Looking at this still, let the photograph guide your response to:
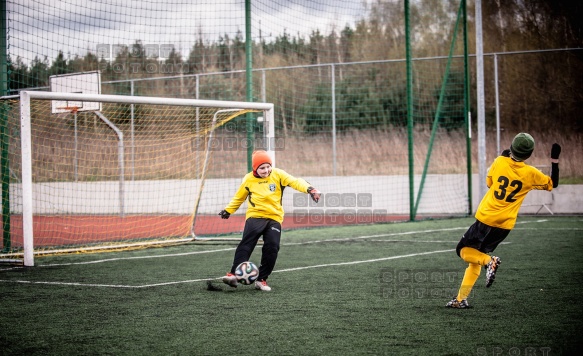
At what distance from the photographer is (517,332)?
16.8 ft

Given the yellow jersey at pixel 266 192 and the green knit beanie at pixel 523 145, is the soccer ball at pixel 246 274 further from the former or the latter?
the green knit beanie at pixel 523 145

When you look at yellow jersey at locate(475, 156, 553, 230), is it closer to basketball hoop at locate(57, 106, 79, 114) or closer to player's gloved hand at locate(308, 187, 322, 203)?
player's gloved hand at locate(308, 187, 322, 203)

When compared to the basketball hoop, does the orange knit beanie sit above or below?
below

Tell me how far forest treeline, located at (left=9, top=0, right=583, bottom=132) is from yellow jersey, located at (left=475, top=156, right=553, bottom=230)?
1121cm

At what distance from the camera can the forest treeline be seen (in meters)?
19.4

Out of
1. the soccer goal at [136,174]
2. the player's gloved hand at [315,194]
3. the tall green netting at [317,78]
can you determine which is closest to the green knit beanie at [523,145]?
the player's gloved hand at [315,194]

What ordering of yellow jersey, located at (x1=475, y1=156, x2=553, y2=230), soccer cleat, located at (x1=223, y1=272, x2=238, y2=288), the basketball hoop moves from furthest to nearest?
1. the basketball hoop
2. soccer cleat, located at (x1=223, y1=272, x2=238, y2=288)
3. yellow jersey, located at (x1=475, y1=156, x2=553, y2=230)

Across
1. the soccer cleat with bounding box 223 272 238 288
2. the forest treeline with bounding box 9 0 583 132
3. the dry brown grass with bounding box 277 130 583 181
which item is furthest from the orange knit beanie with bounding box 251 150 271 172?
the dry brown grass with bounding box 277 130 583 181

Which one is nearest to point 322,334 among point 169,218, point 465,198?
point 169,218

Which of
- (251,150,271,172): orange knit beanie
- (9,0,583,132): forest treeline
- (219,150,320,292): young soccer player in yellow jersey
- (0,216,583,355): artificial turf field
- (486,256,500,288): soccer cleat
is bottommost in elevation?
(0,216,583,355): artificial turf field

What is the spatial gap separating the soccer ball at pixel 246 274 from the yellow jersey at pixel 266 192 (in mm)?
638

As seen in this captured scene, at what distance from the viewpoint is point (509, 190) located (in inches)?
244

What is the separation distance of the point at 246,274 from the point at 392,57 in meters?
18.8

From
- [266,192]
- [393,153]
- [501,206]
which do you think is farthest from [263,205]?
[393,153]
